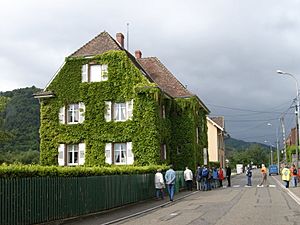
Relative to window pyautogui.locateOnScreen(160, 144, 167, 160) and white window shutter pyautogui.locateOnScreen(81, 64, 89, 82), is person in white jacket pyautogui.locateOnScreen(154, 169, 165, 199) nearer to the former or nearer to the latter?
window pyautogui.locateOnScreen(160, 144, 167, 160)

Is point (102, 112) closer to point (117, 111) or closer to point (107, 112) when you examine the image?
point (107, 112)

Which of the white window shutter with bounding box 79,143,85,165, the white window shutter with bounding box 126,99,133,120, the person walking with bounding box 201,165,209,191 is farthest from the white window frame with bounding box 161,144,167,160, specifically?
the white window shutter with bounding box 79,143,85,165

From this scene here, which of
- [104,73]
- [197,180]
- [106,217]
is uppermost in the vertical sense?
[104,73]

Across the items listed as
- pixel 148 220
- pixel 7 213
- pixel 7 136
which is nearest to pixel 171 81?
pixel 7 136

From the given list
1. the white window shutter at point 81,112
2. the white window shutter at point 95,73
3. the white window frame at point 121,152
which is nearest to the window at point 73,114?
the white window shutter at point 81,112

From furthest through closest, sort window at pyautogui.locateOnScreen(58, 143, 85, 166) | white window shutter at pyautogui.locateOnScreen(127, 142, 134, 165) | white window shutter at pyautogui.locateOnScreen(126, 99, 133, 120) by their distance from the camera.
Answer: window at pyautogui.locateOnScreen(58, 143, 85, 166), white window shutter at pyautogui.locateOnScreen(126, 99, 133, 120), white window shutter at pyautogui.locateOnScreen(127, 142, 134, 165)

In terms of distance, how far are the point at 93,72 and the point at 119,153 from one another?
6.77m

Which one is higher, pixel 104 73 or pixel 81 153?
pixel 104 73

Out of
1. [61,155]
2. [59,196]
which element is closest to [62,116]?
Result: [61,155]

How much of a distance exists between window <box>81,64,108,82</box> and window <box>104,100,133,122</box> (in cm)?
212

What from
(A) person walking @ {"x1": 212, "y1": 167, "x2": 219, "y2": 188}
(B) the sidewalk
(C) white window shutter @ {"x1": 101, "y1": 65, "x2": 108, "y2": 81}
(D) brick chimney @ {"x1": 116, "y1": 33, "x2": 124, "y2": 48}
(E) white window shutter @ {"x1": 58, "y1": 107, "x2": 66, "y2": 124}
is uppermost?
(D) brick chimney @ {"x1": 116, "y1": 33, "x2": 124, "y2": 48}

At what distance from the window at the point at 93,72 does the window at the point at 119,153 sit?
5.32 m

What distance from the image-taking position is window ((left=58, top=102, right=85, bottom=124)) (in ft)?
129

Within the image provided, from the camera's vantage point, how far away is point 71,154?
129 ft
